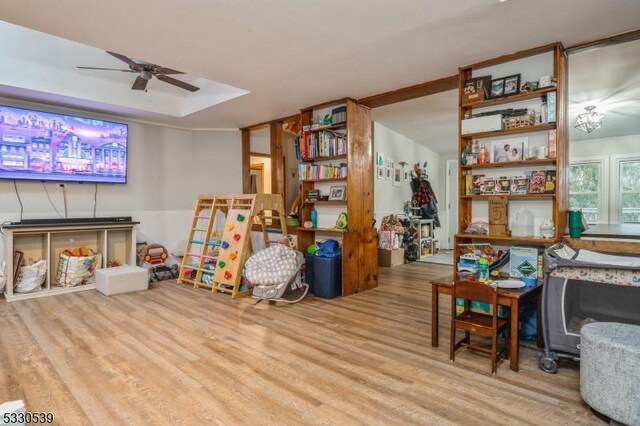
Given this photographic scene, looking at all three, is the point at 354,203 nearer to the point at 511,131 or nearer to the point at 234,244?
the point at 234,244

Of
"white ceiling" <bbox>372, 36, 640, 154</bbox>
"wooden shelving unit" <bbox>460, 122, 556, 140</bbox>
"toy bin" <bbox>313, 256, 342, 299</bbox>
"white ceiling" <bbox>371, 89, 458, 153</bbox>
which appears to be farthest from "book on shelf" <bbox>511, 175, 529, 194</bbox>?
"toy bin" <bbox>313, 256, 342, 299</bbox>

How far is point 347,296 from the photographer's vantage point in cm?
435

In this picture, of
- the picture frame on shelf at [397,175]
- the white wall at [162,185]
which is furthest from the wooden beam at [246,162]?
the picture frame on shelf at [397,175]

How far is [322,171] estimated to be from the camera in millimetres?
4766

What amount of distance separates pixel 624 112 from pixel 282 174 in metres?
5.55

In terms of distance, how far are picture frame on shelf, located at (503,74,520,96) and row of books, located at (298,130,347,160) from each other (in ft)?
6.24

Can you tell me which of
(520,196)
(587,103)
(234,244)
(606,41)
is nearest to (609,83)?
(587,103)

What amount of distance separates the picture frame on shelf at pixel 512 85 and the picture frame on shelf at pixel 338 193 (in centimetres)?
210

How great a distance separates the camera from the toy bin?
4.27 metres

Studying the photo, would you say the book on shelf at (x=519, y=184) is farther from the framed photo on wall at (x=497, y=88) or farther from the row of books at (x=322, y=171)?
the row of books at (x=322, y=171)

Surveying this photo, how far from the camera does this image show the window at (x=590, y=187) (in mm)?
7438

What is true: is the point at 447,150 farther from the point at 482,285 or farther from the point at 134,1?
the point at 134,1

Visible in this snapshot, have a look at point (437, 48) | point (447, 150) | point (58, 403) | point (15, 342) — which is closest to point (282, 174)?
point (437, 48)

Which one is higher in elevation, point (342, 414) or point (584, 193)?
point (584, 193)
